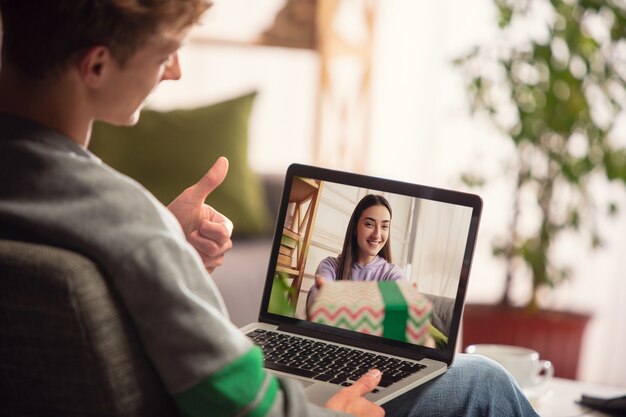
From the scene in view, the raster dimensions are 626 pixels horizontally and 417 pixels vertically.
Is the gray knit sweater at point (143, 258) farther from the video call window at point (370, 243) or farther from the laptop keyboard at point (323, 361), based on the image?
the video call window at point (370, 243)

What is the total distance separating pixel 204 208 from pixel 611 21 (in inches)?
77.4

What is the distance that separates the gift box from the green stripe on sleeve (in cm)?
47

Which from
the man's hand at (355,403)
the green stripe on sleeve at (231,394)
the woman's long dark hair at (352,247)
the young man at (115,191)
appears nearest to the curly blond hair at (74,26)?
the young man at (115,191)

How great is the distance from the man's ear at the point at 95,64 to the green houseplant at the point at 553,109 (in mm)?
2068

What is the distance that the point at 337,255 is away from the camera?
135cm

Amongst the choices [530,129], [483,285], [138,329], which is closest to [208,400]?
[138,329]

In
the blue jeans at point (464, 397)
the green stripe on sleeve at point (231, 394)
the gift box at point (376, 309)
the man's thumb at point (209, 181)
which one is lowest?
the blue jeans at point (464, 397)

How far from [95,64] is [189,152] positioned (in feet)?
6.70

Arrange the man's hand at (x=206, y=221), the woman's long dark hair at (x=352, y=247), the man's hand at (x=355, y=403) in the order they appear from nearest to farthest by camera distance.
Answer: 1. the man's hand at (x=355, y=403)
2. the man's hand at (x=206, y=221)
3. the woman's long dark hair at (x=352, y=247)

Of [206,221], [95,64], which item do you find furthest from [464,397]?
[95,64]

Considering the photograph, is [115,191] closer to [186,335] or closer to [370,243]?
[186,335]

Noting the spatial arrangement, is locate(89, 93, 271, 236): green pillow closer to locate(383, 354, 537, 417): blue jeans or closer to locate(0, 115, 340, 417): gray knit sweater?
locate(383, 354, 537, 417): blue jeans

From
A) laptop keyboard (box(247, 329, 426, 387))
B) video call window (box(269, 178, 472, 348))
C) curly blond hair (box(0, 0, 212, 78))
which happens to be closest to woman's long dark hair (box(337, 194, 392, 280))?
video call window (box(269, 178, 472, 348))

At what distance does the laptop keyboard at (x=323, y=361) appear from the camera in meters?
1.20
